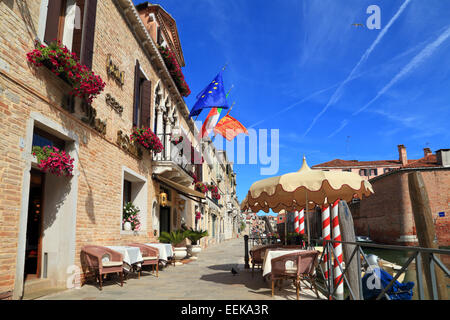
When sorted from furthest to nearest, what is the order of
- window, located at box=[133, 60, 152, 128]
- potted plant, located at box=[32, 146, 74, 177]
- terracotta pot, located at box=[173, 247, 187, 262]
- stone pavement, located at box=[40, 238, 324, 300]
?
1. terracotta pot, located at box=[173, 247, 187, 262]
2. window, located at box=[133, 60, 152, 128]
3. stone pavement, located at box=[40, 238, 324, 300]
4. potted plant, located at box=[32, 146, 74, 177]

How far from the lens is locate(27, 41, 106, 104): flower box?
17.9 ft

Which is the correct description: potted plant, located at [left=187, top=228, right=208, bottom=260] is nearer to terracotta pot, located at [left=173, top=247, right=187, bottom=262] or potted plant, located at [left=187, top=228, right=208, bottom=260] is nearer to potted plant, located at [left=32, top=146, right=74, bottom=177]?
terracotta pot, located at [left=173, top=247, right=187, bottom=262]

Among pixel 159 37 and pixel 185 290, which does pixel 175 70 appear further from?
pixel 185 290

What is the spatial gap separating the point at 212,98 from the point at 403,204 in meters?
22.8

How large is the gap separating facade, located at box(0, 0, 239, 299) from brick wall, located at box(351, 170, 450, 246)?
23.8m

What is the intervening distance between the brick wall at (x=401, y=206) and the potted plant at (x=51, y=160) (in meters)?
29.1

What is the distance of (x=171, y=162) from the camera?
12141 mm

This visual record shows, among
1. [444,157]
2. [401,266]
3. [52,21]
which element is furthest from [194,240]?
[444,157]

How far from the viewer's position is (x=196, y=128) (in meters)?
21.4

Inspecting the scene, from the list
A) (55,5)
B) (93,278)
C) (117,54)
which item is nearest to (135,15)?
(117,54)

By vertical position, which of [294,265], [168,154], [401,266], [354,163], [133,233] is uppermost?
[354,163]

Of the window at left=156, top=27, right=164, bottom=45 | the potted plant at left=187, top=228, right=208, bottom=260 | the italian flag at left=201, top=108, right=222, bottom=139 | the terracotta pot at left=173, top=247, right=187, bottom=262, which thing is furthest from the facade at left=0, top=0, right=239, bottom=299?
the italian flag at left=201, top=108, right=222, bottom=139

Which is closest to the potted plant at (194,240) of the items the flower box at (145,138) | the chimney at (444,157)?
the flower box at (145,138)

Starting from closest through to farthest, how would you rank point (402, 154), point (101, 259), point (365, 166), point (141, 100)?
point (101, 259) < point (141, 100) < point (402, 154) < point (365, 166)
